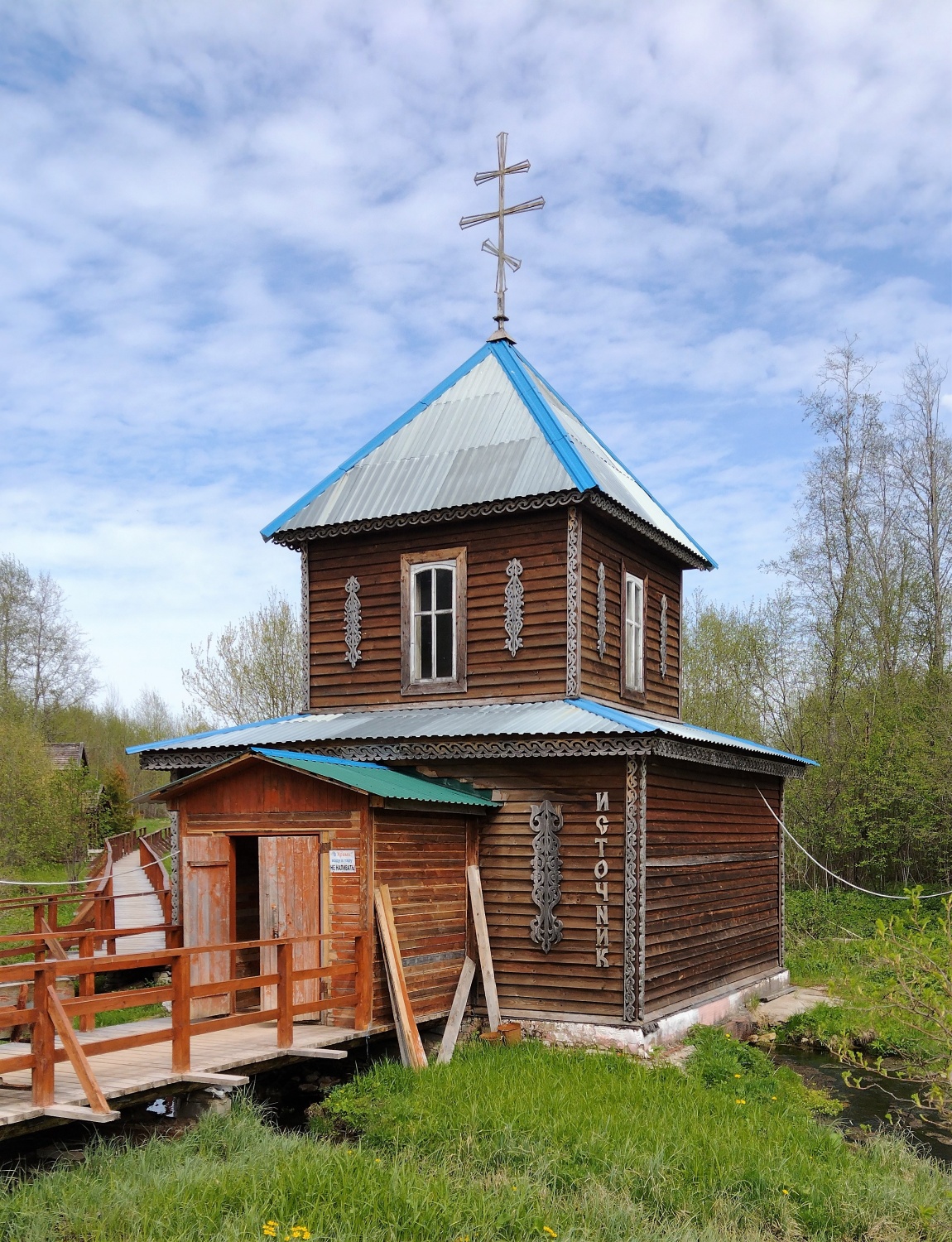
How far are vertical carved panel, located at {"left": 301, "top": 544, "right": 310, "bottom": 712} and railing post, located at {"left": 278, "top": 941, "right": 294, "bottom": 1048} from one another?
19.6 ft

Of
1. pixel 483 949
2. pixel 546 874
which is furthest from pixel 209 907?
pixel 546 874

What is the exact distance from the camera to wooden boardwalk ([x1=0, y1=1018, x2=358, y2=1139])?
27.3 ft

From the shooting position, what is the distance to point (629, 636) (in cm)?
1661

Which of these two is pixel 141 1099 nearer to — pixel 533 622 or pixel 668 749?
A: pixel 668 749

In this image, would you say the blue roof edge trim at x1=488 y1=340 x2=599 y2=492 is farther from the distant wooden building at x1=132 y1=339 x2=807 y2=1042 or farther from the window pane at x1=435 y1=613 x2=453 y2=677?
the window pane at x1=435 y1=613 x2=453 y2=677

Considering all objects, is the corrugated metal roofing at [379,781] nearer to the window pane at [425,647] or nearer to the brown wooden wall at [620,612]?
the window pane at [425,647]

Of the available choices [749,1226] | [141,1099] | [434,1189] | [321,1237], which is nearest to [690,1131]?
[749,1226]

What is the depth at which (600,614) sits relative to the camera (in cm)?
1531

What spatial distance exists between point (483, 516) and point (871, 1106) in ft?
28.1

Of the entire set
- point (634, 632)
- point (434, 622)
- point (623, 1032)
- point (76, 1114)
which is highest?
point (434, 622)

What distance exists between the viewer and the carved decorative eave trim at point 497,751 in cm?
1283

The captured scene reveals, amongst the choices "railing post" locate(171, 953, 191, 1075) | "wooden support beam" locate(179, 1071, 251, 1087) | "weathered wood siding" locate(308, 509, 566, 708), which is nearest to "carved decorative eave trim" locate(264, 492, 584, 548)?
"weathered wood siding" locate(308, 509, 566, 708)

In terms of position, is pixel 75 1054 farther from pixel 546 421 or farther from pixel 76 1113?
pixel 546 421

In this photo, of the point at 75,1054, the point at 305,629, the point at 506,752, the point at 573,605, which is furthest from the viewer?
the point at 305,629
